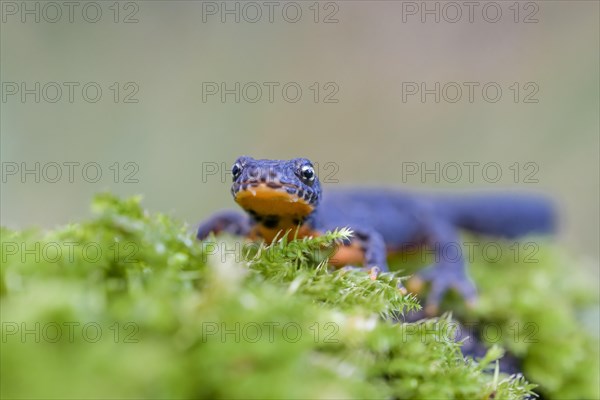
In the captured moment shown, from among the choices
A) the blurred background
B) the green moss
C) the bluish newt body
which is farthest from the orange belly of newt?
the blurred background

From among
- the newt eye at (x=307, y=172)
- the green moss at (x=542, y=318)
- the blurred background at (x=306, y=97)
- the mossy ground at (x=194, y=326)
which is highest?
the blurred background at (x=306, y=97)

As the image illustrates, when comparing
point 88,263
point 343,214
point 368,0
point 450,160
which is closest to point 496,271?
point 343,214

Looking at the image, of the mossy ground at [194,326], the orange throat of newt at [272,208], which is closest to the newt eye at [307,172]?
the orange throat of newt at [272,208]

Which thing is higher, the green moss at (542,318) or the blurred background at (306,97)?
the blurred background at (306,97)

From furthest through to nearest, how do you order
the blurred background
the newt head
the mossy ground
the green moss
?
the blurred background < the green moss < the newt head < the mossy ground

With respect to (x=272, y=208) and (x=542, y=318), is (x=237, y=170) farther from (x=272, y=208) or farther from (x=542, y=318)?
(x=542, y=318)

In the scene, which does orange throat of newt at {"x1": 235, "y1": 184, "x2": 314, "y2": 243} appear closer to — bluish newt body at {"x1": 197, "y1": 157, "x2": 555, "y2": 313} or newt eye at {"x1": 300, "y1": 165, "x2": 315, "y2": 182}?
bluish newt body at {"x1": 197, "y1": 157, "x2": 555, "y2": 313}

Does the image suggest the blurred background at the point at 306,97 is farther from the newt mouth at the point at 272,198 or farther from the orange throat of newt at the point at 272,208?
the newt mouth at the point at 272,198

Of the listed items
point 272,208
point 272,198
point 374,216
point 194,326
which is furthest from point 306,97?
point 194,326
